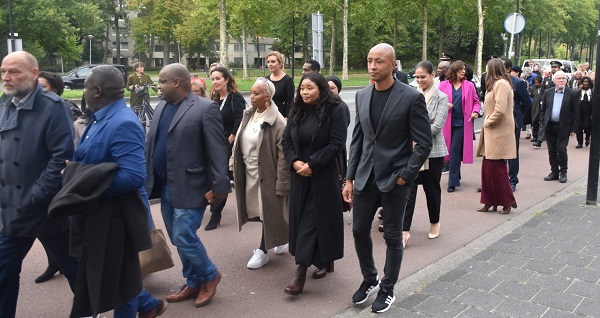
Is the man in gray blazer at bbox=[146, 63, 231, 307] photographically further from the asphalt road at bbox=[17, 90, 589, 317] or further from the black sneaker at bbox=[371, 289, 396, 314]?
the black sneaker at bbox=[371, 289, 396, 314]

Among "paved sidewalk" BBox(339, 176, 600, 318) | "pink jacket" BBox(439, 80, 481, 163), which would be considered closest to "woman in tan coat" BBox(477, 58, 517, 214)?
"paved sidewalk" BBox(339, 176, 600, 318)

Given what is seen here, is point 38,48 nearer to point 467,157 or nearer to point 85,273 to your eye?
point 467,157

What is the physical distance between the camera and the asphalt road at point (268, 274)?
451 cm

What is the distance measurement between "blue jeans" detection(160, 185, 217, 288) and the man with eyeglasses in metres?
7.13

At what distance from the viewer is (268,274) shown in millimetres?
5320

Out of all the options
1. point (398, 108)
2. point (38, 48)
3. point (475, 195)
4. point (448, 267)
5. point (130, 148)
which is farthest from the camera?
point (38, 48)

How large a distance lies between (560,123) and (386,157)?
6421 mm

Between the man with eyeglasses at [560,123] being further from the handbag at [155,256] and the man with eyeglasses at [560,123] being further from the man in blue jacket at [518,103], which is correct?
the handbag at [155,256]

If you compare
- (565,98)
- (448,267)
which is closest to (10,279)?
(448,267)

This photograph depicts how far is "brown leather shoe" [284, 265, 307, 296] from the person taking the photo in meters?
4.68

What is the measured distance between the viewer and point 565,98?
31.9 ft

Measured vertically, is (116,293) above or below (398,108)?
below

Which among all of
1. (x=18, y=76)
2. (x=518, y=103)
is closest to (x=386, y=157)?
(x=18, y=76)

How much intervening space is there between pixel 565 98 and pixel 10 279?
8847 mm
